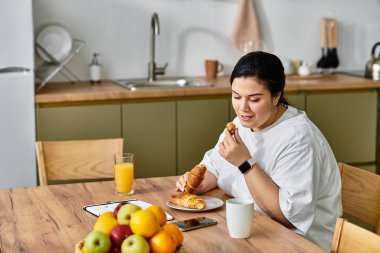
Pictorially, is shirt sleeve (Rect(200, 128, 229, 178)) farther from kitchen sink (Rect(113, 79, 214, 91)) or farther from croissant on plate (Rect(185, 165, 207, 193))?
kitchen sink (Rect(113, 79, 214, 91))

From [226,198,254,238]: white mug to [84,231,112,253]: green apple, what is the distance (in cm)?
43

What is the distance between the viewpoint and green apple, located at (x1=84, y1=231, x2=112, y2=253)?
1.57 meters

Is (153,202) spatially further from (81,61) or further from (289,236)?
(81,61)

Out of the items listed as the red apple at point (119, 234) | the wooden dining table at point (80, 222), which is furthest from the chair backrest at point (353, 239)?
the red apple at point (119, 234)

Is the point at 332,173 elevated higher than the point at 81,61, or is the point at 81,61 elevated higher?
the point at 81,61

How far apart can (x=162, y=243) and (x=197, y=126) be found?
7.94ft

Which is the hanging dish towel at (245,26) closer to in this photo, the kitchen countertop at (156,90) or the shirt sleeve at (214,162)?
the kitchen countertop at (156,90)

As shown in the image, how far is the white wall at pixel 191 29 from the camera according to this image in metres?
4.29

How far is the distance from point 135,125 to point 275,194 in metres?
1.80

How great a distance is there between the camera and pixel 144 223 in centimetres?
159

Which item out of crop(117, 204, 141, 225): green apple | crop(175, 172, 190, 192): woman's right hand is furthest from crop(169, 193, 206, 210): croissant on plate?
crop(117, 204, 141, 225): green apple

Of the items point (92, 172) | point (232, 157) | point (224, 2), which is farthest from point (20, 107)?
point (232, 157)

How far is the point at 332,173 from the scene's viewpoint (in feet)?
7.64

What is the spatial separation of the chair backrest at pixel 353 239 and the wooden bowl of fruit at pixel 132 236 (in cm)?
43
